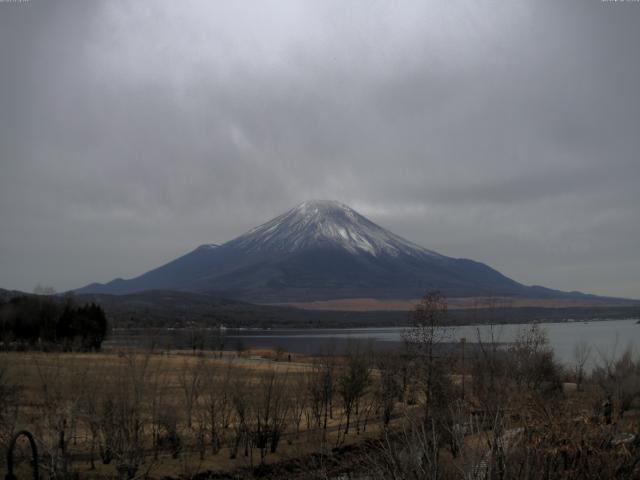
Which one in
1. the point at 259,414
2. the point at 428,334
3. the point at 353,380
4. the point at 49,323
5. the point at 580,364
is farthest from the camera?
the point at 49,323

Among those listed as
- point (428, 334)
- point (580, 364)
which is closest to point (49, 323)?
point (580, 364)

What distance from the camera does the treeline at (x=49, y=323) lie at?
2795 inches

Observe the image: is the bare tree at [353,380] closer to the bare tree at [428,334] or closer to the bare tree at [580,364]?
the bare tree at [428,334]

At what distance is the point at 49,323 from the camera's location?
74562 mm

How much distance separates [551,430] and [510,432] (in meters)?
4.65

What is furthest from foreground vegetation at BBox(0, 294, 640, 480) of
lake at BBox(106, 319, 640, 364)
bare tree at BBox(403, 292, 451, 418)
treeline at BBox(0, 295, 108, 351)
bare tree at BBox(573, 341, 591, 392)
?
treeline at BBox(0, 295, 108, 351)

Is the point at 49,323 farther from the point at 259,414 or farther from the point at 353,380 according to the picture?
the point at 259,414

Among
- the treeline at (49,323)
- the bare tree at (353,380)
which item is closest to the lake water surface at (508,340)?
the bare tree at (353,380)

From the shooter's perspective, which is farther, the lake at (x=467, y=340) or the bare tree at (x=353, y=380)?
the lake at (x=467, y=340)

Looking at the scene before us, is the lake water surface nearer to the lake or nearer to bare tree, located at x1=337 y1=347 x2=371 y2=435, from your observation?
the lake

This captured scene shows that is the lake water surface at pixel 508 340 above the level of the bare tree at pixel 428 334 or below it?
below

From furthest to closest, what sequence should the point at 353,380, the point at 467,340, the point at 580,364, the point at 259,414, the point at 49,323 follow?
1. the point at 49,323
2. the point at 467,340
3. the point at 580,364
4. the point at 353,380
5. the point at 259,414

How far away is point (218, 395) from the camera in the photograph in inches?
1014

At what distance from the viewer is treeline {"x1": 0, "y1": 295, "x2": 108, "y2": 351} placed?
233 ft
